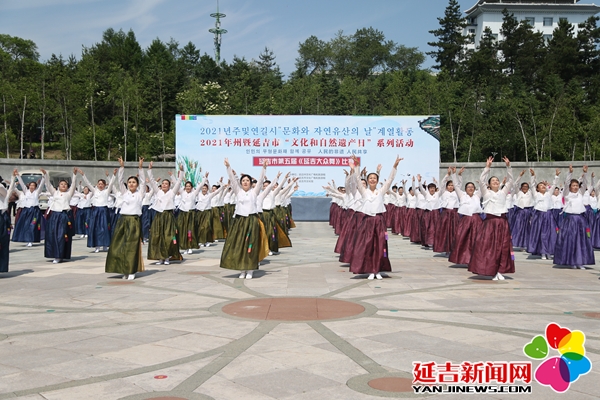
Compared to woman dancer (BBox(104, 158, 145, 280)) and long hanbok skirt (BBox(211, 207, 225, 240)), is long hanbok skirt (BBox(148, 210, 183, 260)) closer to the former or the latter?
woman dancer (BBox(104, 158, 145, 280))

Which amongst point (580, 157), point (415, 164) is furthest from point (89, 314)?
point (580, 157)

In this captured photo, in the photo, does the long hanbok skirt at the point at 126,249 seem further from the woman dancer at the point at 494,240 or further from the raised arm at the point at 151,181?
the woman dancer at the point at 494,240

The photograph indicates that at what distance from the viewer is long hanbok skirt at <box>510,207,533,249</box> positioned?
16.6m

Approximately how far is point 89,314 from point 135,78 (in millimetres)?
42895

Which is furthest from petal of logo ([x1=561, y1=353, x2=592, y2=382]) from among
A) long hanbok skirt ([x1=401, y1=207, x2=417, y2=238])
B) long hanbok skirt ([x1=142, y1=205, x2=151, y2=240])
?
long hanbok skirt ([x1=401, y1=207, x2=417, y2=238])

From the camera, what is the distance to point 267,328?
23.2 feet

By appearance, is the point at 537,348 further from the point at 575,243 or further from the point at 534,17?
the point at 534,17

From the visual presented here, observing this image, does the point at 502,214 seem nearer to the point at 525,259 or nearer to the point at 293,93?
the point at 525,259

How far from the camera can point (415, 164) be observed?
26.7 meters

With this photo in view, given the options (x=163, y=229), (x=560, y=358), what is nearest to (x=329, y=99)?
(x=163, y=229)

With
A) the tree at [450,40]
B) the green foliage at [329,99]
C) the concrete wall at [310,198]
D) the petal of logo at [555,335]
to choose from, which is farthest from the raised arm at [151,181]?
the tree at [450,40]

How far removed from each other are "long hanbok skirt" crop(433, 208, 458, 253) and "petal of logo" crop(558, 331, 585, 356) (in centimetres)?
911

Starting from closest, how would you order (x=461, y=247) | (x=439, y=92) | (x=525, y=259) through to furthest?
(x=461, y=247) → (x=525, y=259) → (x=439, y=92)

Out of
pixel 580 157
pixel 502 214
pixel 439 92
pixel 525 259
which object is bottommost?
pixel 525 259
